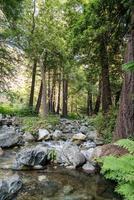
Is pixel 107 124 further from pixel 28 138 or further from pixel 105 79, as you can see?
pixel 105 79

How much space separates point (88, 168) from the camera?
783 centimetres

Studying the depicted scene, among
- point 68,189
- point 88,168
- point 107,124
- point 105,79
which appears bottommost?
point 68,189

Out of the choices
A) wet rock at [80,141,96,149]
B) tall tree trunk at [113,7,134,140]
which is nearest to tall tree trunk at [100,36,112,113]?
wet rock at [80,141,96,149]

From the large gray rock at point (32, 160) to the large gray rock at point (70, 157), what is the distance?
0.47 metres

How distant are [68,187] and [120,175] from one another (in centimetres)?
213

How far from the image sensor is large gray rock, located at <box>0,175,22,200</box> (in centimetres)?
530

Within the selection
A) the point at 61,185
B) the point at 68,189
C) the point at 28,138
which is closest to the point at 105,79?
the point at 28,138

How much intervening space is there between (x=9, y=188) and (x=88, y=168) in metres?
2.81

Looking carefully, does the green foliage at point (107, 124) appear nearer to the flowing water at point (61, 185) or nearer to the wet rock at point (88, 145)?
the wet rock at point (88, 145)

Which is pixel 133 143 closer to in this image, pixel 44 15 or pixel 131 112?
pixel 131 112

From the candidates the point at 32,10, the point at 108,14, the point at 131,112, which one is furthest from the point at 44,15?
the point at 131,112

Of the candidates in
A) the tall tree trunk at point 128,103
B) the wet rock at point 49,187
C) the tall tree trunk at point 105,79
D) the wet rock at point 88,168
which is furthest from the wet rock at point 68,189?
the tall tree trunk at point 105,79

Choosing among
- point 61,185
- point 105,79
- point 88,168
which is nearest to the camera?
point 61,185

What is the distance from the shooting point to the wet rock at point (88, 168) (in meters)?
7.67
